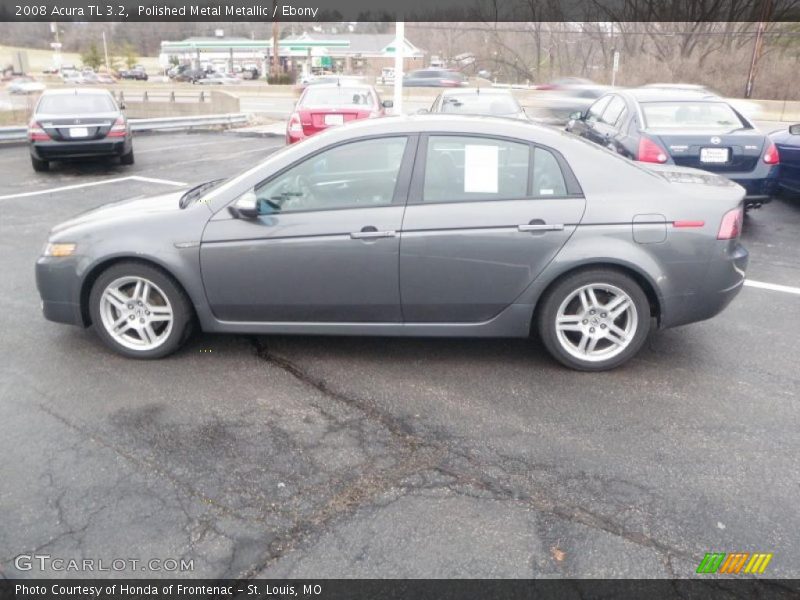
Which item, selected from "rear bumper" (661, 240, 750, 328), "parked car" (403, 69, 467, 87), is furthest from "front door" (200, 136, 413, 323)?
"parked car" (403, 69, 467, 87)

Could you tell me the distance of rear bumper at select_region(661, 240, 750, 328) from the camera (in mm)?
4246

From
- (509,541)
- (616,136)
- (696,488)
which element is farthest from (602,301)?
(616,136)

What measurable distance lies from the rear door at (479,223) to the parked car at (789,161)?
5976mm

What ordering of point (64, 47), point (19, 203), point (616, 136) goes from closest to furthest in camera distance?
point (616, 136) < point (19, 203) < point (64, 47)

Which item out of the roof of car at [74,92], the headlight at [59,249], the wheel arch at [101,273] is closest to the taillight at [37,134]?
the roof of car at [74,92]

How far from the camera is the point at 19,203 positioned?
980 cm

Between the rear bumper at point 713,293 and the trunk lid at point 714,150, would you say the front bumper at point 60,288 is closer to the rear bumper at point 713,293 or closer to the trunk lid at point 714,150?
the rear bumper at point 713,293

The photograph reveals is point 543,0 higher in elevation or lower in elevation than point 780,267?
higher

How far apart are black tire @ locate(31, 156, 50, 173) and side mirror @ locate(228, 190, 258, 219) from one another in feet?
33.3

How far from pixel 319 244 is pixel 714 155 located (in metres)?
5.45

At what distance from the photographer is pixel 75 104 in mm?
13055

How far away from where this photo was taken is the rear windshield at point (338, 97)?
12.8 meters

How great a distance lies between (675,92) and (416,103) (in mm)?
21246
